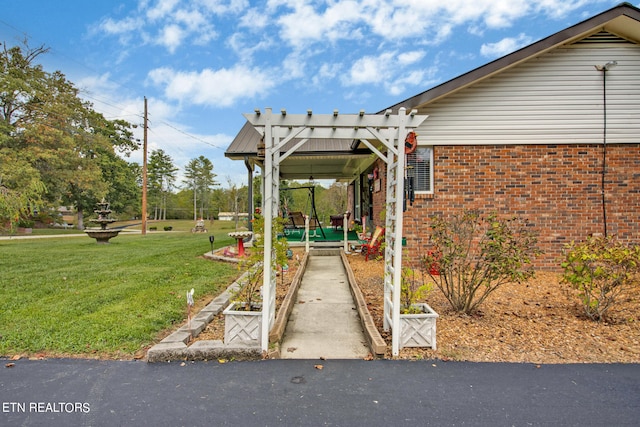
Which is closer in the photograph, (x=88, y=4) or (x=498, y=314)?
(x=498, y=314)

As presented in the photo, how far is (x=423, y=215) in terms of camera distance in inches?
283

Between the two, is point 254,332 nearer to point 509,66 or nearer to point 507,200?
point 507,200

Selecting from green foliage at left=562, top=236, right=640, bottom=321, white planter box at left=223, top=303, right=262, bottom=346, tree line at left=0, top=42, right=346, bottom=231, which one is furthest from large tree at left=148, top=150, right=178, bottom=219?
green foliage at left=562, top=236, right=640, bottom=321

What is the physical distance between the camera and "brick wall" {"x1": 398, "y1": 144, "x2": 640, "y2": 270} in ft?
22.8

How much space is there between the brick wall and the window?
143 mm

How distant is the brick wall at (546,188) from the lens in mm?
6949

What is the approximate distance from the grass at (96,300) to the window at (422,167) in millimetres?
4198

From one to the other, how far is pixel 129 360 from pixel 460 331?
11.1 feet

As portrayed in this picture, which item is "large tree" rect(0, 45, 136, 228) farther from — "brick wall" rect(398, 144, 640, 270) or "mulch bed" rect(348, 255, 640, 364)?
"mulch bed" rect(348, 255, 640, 364)

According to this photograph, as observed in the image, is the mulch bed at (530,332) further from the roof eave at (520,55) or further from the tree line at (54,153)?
the tree line at (54,153)

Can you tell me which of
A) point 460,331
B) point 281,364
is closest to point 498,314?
point 460,331

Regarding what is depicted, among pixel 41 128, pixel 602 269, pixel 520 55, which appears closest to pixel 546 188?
pixel 520 55

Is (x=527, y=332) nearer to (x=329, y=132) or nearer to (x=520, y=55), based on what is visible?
(x=329, y=132)

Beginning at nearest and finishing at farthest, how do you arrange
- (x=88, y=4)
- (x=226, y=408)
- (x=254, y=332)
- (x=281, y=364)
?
(x=226, y=408), (x=281, y=364), (x=254, y=332), (x=88, y=4)
